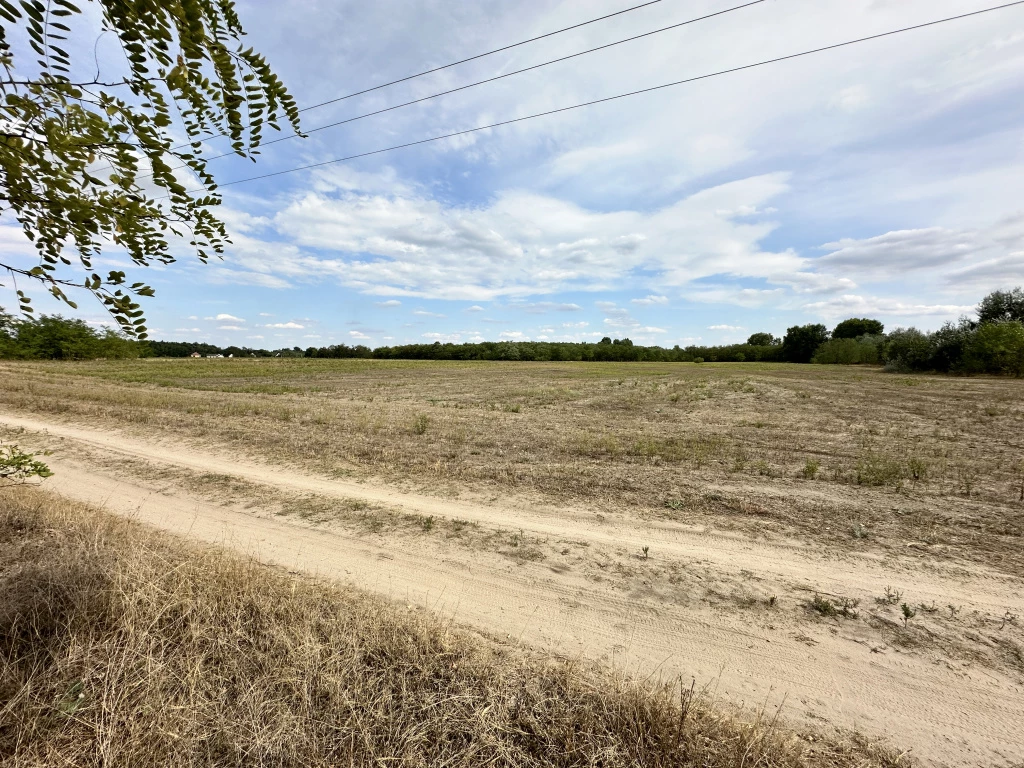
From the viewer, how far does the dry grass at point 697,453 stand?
23.6 ft

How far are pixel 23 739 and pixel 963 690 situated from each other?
21.2ft

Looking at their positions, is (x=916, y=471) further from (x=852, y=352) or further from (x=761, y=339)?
(x=761, y=339)

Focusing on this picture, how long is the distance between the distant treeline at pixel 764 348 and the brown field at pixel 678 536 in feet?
10.6

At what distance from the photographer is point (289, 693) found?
289 cm

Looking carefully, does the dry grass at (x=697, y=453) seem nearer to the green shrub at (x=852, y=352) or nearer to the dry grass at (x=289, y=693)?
the dry grass at (x=289, y=693)

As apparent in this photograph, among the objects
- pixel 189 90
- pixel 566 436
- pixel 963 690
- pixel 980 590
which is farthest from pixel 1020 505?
pixel 189 90

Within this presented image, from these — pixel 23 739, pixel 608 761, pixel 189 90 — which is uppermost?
pixel 189 90

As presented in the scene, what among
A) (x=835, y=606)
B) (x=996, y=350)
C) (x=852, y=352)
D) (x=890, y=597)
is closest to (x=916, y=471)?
(x=890, y=597)

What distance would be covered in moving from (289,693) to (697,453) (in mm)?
10621

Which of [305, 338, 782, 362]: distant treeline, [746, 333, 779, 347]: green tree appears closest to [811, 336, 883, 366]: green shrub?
[305, 338, 782, 362]: distant treeline

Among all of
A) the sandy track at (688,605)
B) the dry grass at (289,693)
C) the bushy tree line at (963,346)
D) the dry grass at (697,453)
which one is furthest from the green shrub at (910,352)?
the dry grass at (289,693)

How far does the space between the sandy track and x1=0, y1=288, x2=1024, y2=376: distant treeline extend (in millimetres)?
3333

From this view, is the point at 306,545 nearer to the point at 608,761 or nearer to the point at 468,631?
the point at 468,631

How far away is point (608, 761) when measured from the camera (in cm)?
248
